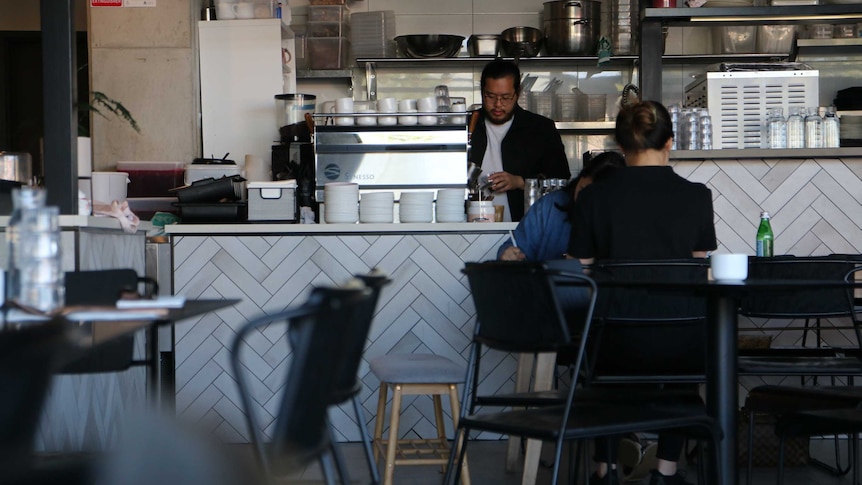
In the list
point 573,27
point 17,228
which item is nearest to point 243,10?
point 573,27

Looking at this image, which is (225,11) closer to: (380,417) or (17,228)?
(380,417)

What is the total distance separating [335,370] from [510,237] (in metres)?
2.84

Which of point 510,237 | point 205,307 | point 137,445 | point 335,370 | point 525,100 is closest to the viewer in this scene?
point 137,445

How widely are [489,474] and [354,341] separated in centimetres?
237

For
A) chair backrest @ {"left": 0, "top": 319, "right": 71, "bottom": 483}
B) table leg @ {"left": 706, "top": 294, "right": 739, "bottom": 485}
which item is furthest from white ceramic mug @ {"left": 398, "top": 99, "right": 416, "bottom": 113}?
chair backrest @ {"left": 0, "top": 319, "right": 71, "bottom": 483}

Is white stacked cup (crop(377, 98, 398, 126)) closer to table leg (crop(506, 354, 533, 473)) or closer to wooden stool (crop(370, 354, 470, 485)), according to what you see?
table leg (crop(506, 354, 533, 473))

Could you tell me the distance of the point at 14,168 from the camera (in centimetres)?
445

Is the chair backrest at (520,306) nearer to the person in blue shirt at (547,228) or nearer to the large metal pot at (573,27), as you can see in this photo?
the person in blue shirt at (547,228)

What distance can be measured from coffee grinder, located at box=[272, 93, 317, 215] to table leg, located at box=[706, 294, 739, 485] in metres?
2.74

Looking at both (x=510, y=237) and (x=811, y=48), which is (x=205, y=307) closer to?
(x=510, y=237)

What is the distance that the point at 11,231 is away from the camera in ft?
8.31

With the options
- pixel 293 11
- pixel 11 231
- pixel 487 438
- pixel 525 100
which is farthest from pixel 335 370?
pixel 293 11

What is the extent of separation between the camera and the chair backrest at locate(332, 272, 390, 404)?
1890 mm

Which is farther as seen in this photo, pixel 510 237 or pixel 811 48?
pixel 811 48
